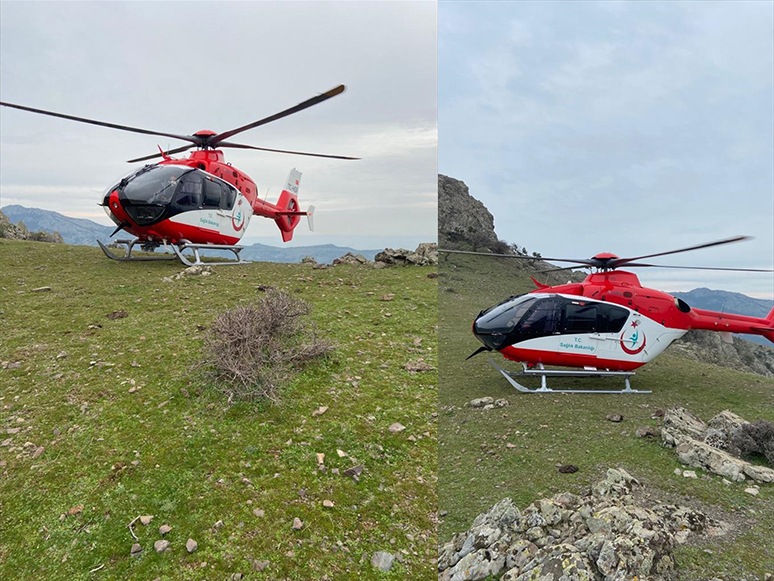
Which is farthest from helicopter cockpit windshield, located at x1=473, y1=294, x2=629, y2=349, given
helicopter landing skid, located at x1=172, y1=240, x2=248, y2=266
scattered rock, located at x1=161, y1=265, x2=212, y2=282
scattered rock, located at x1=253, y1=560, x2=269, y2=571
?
helicopter landing skid, located at x1=172, y1=240, x2=248, y2=266

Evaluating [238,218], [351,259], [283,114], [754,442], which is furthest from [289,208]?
[754,442]

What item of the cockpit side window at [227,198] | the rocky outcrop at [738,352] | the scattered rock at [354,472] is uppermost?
the cockpit side window at [227,198]

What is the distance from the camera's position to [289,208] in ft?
68.0

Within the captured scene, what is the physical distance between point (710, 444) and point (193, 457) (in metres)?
7.43

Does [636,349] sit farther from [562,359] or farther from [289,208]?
[289,208]

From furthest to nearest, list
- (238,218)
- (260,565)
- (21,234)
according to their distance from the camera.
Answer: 1. (21,234)
2. (238,218)
3. (260,565)

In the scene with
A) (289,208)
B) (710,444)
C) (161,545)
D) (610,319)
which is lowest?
(710,444)

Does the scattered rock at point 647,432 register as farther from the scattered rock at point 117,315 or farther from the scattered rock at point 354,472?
the scattered rock at point 117,315

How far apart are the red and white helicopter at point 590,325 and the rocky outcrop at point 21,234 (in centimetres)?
2373

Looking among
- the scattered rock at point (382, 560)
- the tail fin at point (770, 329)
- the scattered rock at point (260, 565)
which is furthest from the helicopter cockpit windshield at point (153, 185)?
the tail fin at point (770, 329)

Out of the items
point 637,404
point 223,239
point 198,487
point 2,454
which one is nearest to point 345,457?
point 198,487

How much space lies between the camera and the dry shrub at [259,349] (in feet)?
18.7

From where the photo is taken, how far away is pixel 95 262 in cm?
1413

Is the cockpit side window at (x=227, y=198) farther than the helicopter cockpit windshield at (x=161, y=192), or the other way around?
the cockpit side window at (x=227, y=198)
